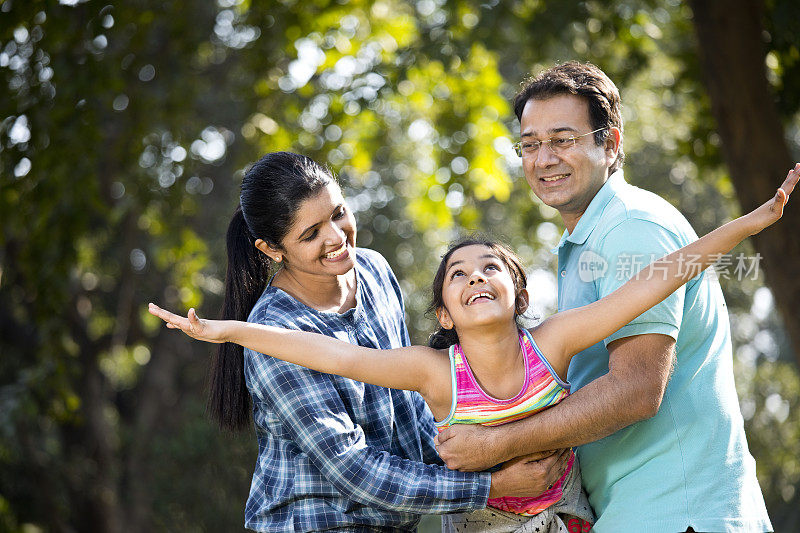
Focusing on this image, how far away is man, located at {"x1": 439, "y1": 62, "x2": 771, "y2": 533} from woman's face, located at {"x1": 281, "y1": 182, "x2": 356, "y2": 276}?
0.64 metres

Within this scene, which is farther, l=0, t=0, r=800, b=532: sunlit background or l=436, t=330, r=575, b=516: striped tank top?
l=0, t=0, r=800, b=532: sunlit background

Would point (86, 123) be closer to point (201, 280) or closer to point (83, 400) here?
point (201, 280)

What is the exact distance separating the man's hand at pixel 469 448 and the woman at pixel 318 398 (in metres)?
0.04

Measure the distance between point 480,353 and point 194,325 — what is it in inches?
31.1

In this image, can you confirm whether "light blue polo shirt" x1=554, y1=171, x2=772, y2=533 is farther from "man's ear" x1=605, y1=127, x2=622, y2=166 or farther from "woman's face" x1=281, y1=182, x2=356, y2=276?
"woman's face" x1=281, y1=182, x2=356, y2=276

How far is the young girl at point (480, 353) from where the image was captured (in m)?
2.35

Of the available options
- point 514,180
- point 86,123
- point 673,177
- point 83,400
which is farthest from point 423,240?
point 86,123

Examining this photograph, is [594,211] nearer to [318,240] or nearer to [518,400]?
[518,400]

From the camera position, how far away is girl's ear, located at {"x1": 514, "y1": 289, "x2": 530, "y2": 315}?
2574 mm

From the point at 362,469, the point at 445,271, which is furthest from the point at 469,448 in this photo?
the point at 445,271

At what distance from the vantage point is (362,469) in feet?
7.86

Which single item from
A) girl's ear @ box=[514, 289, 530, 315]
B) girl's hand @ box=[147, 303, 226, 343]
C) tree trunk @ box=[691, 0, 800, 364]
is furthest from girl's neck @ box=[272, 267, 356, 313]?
tree trunk @ box=[691, 0, 800, 364]

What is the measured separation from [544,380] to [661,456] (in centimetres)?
36

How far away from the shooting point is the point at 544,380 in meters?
2.39
